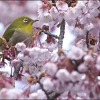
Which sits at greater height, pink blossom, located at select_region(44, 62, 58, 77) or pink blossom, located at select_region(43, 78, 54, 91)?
pink blossom, located at select_region(44, 62, 58, 77)

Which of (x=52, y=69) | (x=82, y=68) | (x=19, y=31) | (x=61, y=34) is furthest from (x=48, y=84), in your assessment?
(x=19, y=31)

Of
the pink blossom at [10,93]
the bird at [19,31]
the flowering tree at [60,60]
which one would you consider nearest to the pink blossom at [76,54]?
the flowering tree at [60,60]

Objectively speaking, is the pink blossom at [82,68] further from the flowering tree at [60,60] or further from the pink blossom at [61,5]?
the pink blossom at [61,5]

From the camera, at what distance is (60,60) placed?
2.02m

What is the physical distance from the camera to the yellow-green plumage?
179 inches

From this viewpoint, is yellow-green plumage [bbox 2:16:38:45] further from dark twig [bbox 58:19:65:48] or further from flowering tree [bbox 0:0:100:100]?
dark twig [bbox 58:19:65:48]

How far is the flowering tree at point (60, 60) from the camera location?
1.94m

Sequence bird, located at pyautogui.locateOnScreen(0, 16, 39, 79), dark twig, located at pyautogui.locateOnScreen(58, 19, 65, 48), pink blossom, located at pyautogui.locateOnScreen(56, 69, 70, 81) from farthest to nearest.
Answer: bird, located at pyautogui.locateOnScreen(0, 16, 39, 79) → dark twig, located at pyautogui.locateOnScreen(58, 19, 65, 48) → pink blossom, located at pyautogui.locateOnScreen(56, 69, 70, 81)

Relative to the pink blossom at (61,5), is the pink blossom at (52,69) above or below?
below

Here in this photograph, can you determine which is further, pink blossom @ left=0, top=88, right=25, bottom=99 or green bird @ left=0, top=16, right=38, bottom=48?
green bird @ left=0, top=16, right=38, bottom=48

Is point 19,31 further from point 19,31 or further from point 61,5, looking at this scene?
point 61,5

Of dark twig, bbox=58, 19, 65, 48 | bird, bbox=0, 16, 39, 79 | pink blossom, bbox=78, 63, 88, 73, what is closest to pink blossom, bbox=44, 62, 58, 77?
pink blossom, bbox=78, 63, 88, 73

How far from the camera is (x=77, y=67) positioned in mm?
1949

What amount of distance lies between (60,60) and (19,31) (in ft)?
9.08
